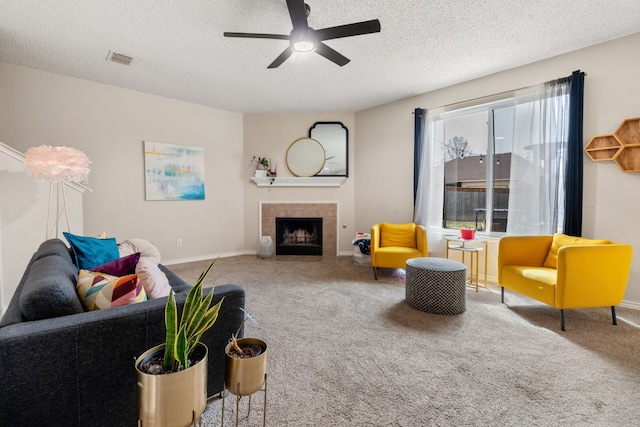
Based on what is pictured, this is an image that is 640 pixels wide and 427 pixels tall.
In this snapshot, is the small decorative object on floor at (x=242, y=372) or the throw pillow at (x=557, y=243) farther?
the throw pillow at (x=557, y=243)

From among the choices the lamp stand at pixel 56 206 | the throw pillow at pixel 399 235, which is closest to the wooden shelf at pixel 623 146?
the throw pillow at pixel 399 235

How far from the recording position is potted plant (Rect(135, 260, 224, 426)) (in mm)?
859

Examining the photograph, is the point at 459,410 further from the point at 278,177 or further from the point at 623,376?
the point at 278,177

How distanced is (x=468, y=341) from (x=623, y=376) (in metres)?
0.82

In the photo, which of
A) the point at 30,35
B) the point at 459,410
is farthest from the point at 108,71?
the point at 459,410

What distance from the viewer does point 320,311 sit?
2684mm

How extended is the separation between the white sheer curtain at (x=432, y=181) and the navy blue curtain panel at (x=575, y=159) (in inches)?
57.2

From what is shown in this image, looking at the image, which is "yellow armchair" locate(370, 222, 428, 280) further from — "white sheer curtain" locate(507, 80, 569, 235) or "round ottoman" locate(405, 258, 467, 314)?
"white sheer curtain" locate(507, 80, 569, 235)

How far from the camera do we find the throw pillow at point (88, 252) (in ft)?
6.33

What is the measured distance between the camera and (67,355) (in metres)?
0.99

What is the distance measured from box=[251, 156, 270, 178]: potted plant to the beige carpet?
264 centimetres

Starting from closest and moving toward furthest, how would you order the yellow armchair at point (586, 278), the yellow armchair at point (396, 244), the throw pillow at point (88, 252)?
the throw pillow at point (88, 252) → the yellow armchair at point (586, 278) → the yellow armchair at point (396, 244)

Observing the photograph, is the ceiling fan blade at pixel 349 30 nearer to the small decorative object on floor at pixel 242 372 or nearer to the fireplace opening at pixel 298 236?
the small decorative object on floor at pixel 242 372

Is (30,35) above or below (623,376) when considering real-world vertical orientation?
above
